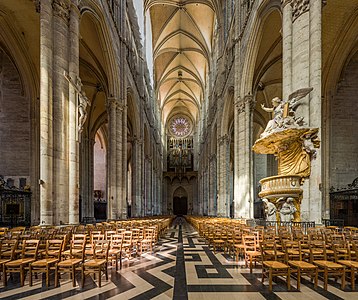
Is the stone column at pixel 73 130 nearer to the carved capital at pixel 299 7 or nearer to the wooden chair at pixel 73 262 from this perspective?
the wooden chair at pixel 73 262

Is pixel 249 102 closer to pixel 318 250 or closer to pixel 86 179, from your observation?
pixel 318 250

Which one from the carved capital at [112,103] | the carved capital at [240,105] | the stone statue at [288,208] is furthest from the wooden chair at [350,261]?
the carved capital at [112,103]

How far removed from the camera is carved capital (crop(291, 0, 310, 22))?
9695 millimetres

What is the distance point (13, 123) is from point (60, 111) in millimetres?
9680

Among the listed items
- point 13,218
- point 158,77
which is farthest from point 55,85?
point 158,77

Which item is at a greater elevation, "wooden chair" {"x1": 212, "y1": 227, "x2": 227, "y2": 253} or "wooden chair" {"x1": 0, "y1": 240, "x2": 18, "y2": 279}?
"wooden chair" {"x1": 0, "y1": 240, "x2": 18, "y2": 279}

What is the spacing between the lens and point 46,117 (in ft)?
32.5

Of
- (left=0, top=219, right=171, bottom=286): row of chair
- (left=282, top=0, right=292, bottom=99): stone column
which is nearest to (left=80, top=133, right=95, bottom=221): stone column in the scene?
(left=0, top=219, right=171, bottom=286): row of chair

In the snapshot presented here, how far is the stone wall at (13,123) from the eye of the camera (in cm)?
1769

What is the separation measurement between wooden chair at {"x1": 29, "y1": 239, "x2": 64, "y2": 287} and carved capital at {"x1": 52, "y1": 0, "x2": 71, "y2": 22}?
8.76m

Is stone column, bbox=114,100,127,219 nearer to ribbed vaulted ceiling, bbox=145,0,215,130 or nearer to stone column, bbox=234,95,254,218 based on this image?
stone column, bbox=234,95,254,218

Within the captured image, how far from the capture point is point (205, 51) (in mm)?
37719

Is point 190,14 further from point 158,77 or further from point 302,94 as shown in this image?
point 302,94

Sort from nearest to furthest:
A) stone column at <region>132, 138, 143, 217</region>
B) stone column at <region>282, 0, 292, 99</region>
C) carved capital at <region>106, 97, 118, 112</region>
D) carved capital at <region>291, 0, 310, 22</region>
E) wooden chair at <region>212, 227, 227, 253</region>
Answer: wooden chair at <region>212, 227, 227, 253</region> → carved capital at <region>291, 0, 310, 22</region> → stone column at <region>282, 0, 292, 99</region> → carved capital at <region>106, 97, 118, 112</region> → stone column at <region>132, 138, 143, 217</region>
